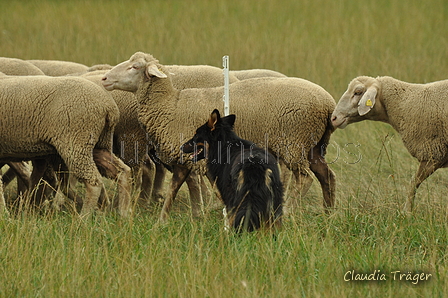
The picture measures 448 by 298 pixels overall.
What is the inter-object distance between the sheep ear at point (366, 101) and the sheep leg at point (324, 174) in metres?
0.67

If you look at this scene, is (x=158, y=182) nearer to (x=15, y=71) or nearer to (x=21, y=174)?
(x=21, y=174)

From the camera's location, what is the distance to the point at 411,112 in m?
6.51

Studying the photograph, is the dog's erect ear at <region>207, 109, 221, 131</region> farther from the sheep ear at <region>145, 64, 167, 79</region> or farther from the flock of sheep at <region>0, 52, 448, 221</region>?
the sheep ear at <region>145, 64, 167, 79</region>

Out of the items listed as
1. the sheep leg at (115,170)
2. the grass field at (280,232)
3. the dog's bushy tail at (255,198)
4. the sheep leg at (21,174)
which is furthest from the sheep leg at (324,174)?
the sheep leg at (21,174)

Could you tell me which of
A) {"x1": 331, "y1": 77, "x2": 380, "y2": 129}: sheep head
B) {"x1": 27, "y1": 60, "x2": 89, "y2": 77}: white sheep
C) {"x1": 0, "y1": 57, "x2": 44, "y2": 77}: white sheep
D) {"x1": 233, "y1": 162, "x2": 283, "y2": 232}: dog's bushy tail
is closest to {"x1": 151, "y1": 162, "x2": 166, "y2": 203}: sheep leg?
{"x1": 0, "y1": 57, "x2": 44, "y2": 77}: white sheep

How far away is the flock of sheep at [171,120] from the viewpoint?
6301 mm

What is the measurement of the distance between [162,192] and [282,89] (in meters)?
2.49

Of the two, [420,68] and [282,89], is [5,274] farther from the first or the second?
[420,68]

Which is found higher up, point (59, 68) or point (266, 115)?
point (59, 68)

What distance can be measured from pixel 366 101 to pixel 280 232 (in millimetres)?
2272

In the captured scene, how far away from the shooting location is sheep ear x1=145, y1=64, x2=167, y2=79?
671cm

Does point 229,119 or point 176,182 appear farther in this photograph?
point 176,182

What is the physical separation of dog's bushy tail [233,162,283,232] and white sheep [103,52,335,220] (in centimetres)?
167

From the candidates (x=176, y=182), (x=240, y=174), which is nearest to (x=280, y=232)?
(x=240, y=174)
